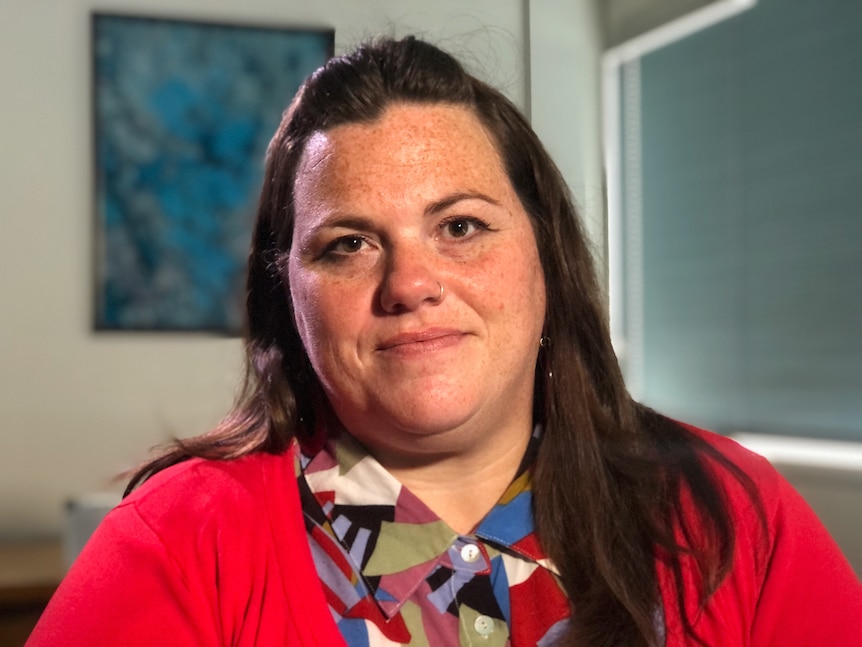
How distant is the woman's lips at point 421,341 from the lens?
75 cm

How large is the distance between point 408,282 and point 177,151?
0.64 ft

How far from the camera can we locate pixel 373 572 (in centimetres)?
78

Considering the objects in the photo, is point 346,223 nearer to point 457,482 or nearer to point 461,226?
point 461,226

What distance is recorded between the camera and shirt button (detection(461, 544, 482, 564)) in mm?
801

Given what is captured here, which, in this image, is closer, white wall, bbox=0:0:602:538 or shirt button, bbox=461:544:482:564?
white wall, bbox=0:0:602:538

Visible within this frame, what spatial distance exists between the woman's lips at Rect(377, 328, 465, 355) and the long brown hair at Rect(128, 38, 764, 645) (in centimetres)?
13

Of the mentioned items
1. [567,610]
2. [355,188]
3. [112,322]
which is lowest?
[567,610]

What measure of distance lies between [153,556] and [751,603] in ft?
1.56

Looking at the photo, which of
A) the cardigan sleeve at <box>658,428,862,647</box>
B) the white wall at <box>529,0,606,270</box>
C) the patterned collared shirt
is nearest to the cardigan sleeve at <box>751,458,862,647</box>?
the cardigan sleeve at <box>658,428,862,647</box>

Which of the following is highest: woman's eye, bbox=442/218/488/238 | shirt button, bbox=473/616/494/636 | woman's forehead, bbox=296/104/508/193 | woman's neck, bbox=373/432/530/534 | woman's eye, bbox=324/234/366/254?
woman's forehead, bbox=296/104/508/193

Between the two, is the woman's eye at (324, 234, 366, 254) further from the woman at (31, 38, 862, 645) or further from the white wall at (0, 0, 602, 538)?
the white wall at (0, 0, 602, 538)

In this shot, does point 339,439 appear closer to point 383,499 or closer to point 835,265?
point 383,499

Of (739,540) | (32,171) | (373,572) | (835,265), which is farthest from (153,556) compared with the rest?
(835,265)

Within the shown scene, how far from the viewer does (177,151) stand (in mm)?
729
